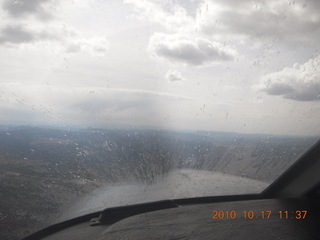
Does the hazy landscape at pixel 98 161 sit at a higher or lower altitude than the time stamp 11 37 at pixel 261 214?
higher

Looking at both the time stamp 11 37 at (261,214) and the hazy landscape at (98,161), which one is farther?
the hazy landscape at (98,161)

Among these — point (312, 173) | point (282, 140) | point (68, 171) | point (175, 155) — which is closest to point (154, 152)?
point (175, 155)

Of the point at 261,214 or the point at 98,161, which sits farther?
the point at 98,161

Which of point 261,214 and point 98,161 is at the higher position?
point 98,161

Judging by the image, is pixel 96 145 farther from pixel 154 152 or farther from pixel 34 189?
pixel 34 189
